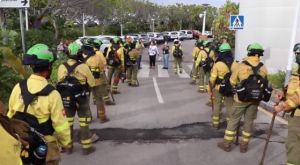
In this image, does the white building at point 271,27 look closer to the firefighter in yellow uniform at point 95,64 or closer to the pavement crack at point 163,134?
the pavement crack at point 163,134

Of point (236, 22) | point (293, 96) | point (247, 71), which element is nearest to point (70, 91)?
point (247, 71)

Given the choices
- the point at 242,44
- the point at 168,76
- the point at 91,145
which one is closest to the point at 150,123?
the point at 91,145

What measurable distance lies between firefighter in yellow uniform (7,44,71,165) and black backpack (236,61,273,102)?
3.24 m

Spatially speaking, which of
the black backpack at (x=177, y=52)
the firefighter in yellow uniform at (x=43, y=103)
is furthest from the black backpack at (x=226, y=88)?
the black backpack at (x=177, y=52)

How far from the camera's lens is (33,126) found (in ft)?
11.0

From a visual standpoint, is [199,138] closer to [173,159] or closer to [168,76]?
Result: [173,159]

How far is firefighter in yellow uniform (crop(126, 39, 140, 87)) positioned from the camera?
1196 centimetres

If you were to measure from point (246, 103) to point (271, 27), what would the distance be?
9046 millimetres

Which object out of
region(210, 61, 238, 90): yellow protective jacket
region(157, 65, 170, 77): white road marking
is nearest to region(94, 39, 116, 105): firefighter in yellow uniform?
region(210, 61, 238, 90): yellow protective jacket

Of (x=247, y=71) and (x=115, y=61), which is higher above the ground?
(x=247, y=71)

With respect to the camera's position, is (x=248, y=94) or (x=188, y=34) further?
(x=188, y=34)

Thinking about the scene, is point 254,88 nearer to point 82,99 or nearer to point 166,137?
point 166,137

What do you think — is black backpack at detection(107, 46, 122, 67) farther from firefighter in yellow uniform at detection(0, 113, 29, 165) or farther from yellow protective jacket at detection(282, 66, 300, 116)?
firefighter in yellow uniform at detection(0, 113, 29, 165)

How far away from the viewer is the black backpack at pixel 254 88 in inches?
209
